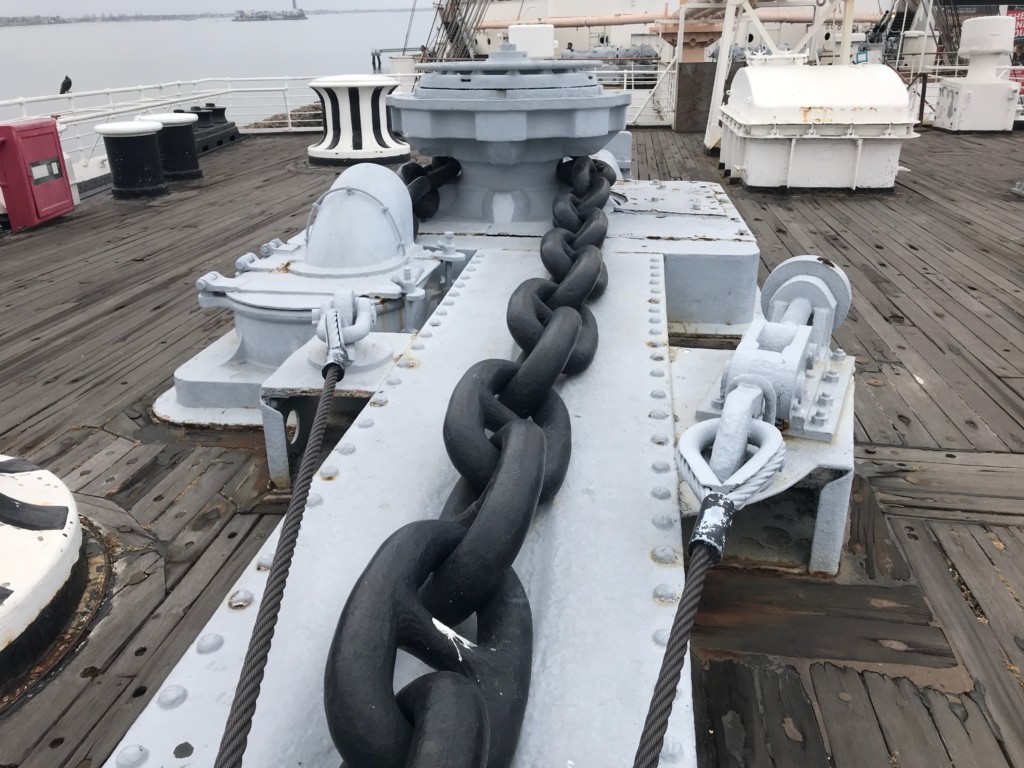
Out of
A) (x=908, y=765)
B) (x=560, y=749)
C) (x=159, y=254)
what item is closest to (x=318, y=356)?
(x=560, y=749)

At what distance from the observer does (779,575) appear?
1.67 meters

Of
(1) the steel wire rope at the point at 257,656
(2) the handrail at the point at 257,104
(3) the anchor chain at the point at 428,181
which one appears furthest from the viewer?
(2) the handrail at the point at 257,104

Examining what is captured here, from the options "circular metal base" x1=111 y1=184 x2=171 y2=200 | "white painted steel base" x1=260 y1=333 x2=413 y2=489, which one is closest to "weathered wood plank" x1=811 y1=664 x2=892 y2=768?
"white painted steel base" x1=260 y1=333 x2=413 y2=489

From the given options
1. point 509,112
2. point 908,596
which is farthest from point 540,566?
point 509,112

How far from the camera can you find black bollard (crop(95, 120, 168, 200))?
5.96 meters

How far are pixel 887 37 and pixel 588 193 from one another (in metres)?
17.9

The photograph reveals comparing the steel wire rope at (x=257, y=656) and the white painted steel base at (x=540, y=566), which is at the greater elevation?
the steel wire rope at (x=257, y=656)

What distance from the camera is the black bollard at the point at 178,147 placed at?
6.79 metres

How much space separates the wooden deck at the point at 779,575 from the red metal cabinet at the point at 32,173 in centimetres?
114

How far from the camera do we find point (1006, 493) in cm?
205

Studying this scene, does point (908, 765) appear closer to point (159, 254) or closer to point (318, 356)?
point (318, 356)

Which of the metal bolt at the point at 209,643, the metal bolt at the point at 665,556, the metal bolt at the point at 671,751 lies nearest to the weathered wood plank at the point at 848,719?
the metal bolt at the point at 665,556

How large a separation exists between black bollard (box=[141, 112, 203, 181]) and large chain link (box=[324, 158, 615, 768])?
21.7 ft

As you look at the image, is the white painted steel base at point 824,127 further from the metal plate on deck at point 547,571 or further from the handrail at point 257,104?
the metal plate on deck at point 547,571
